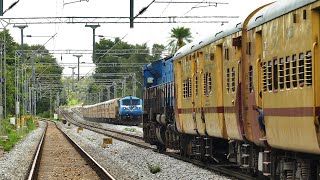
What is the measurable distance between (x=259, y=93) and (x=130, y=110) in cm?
6385

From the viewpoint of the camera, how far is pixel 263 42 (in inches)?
563

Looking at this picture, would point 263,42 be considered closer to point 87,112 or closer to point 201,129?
point 201,129

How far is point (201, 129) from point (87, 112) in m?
113

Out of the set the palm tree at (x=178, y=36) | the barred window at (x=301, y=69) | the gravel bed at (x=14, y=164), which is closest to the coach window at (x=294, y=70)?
the barred window at (x=301, y=69)

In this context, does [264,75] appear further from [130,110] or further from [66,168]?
[130,110]

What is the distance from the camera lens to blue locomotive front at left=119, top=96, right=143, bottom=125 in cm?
7800

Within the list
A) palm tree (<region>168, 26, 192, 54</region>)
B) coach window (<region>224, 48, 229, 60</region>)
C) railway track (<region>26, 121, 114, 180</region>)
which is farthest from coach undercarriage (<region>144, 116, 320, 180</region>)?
palm tree (<region>168, 26, 192, 54</region>)

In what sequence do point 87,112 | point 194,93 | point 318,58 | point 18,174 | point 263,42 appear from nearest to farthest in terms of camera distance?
point 318,58, point 263,42, point 194,93, point 18,174, point 87,112

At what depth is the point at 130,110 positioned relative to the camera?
257ft

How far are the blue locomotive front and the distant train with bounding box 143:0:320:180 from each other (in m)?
52.7

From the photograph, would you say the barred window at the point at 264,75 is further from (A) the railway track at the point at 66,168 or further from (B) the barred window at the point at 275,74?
(A) the railway track at the point at 66,168

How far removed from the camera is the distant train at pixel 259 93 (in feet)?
38.3

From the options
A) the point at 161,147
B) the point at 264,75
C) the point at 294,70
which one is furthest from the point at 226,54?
the point at 161,147

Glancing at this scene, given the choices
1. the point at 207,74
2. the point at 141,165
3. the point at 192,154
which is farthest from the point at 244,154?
the point at 141,165
